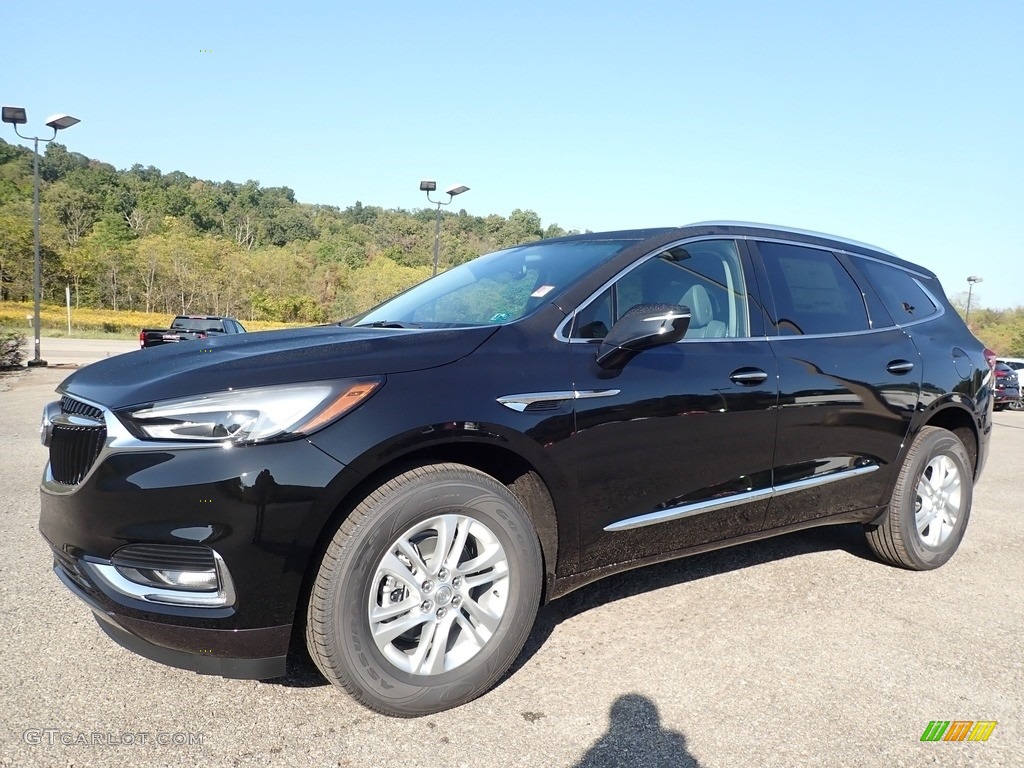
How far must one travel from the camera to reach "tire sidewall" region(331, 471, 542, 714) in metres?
2.22

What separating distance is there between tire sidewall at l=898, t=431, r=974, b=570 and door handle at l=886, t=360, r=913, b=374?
17.7 inches

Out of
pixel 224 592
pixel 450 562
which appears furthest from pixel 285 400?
pixel 450 562

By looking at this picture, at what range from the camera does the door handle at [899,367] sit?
3.77 m

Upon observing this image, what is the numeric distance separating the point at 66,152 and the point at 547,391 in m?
131

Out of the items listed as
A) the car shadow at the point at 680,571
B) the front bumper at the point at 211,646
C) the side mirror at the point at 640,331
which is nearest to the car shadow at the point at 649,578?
A: the car shadow at the point at 680,571

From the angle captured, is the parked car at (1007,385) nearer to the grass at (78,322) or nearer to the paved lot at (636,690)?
the paved lot at (636,690)

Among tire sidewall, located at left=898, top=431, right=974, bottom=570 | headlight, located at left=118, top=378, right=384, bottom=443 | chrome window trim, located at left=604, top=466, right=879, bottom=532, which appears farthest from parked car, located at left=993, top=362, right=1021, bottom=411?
headlight, located at left=118, top=378, right=384, bottom=443

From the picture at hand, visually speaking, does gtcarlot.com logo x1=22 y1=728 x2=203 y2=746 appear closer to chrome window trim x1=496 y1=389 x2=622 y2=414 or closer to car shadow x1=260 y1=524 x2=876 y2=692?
car shadow x1=260 y1=524 x2=876 y2=692

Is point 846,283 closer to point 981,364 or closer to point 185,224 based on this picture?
point 981,364

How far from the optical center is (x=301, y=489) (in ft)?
6.95

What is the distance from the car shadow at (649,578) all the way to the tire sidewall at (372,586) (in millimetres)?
210

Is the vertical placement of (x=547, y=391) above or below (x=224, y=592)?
above

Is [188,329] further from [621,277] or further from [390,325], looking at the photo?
[621,277]

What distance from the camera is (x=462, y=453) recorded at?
253 centimetres
